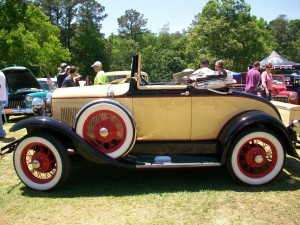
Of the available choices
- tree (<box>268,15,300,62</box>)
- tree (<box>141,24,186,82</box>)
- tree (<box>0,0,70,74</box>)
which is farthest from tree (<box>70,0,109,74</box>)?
tree (<box>268,15,300,62</box>)

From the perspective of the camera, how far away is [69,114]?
4.26m

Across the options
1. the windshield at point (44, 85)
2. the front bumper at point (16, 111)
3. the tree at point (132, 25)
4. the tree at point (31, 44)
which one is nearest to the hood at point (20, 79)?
the windshield at point (44, 85)

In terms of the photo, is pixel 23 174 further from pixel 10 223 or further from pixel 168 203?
pixel 168 203

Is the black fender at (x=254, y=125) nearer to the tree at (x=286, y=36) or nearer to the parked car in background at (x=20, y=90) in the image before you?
the parked car in background at (x=20, y=90)

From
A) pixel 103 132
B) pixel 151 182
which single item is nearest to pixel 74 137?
pixel 103 132

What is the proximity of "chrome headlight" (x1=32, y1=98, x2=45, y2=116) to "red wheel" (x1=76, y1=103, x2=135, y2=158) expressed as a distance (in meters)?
0.76

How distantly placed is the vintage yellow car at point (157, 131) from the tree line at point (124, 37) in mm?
17064

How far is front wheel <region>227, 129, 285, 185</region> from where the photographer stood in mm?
3908

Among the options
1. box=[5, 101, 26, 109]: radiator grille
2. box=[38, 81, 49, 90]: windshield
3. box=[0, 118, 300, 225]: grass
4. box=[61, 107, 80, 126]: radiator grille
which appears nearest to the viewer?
box=[0, 118, 300, 225]: grass

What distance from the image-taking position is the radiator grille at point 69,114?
13.9ft

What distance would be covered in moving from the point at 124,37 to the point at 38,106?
203 feet

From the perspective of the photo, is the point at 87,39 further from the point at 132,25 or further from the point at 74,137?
the point at 74,137

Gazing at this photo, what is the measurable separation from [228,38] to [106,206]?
31.4 metres

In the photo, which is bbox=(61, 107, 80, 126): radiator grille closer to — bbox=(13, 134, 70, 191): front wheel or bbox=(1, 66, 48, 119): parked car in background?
bbox=(13, 134, 70, 191): front wheel
